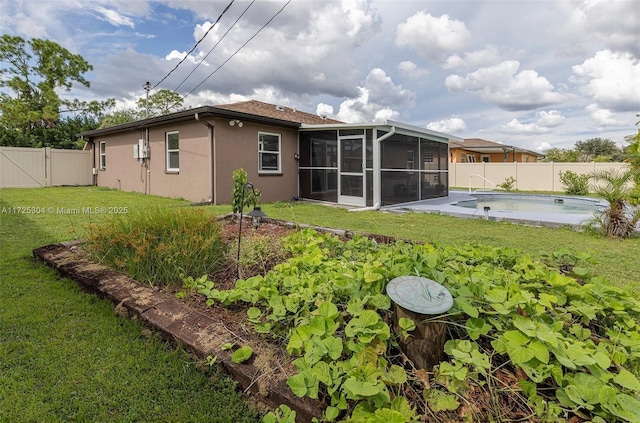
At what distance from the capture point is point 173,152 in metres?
11.2

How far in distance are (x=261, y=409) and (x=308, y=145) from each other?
1048cm

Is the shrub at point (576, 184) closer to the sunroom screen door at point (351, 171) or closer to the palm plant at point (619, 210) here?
the palm plant at point (619, 210)

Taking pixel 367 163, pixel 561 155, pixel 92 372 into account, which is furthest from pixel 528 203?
pixel 561 155

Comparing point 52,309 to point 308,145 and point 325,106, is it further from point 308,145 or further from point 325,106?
point 325,106

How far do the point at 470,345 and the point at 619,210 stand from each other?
646 cm

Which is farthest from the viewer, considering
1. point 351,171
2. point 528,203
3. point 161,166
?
point 528,203

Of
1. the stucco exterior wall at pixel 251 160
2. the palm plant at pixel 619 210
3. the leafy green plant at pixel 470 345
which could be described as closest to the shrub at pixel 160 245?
the leafy green plant at pixel 470 345

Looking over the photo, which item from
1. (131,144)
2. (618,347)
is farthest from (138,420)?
(131,144)

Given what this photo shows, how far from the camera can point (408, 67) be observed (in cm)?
1037

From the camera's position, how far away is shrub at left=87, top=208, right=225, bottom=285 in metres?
2.98

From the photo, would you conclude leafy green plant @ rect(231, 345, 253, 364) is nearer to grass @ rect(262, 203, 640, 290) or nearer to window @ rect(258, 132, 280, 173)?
grass @ rect(262, 203, 640, 290)

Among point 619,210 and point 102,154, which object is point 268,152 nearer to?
point 619,210

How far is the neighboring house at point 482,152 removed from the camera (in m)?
25.4

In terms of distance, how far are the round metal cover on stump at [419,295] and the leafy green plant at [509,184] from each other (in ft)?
61.3
